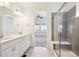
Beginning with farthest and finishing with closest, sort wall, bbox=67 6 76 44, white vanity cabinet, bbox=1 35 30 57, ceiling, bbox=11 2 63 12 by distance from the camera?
wall, bbox=67 6 76 44
white vanity cabinet, bbox=1 35 30 57
ceiling, bbox=11 2 63 12

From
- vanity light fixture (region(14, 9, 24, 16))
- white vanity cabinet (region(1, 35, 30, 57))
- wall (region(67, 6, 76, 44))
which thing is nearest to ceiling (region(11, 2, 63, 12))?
vanity light fixture (region(14, 9, 24, 16))

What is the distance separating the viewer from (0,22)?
10.4 ft

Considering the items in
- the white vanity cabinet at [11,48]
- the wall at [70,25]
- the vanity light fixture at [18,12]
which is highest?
the vanity light fixture at [18,12]

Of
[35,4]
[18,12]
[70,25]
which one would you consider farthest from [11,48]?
[70,25]

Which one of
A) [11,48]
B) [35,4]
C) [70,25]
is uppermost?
[35,4]

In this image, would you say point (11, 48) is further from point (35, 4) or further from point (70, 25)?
point (70, 25)

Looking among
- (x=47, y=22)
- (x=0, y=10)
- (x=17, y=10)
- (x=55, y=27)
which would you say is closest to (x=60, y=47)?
(x=55, y=27)

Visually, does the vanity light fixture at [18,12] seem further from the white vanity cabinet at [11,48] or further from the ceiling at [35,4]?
the white vanity cabinet at [11,48]

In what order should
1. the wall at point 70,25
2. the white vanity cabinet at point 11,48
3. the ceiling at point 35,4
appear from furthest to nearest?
the wall at point 70,25 → the white vanity cabinet at point 11,48 → the ceiling at point 35,4

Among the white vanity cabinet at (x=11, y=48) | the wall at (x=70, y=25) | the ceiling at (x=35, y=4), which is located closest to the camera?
the ceiling at (x=35, y=4)

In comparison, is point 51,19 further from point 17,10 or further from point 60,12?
point 17,10

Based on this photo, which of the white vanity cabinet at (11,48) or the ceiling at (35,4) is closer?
the ceiling at (35,4)

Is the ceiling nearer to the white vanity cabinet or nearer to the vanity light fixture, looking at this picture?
the vanity light fixture

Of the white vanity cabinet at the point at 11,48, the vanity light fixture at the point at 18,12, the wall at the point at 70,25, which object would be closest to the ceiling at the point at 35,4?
the vanity light fixture at the point at 18,12
